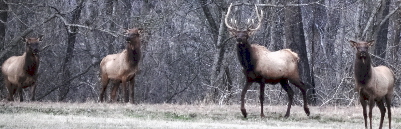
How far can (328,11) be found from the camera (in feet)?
121

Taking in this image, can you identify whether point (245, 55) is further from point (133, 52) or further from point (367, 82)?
point (133, 52)

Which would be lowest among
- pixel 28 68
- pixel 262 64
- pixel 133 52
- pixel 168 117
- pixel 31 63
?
pixel 168 117

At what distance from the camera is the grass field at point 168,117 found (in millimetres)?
17281

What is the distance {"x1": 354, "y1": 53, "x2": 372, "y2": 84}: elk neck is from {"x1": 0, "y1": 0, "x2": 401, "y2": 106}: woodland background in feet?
30.3

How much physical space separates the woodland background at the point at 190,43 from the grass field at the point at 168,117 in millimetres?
5725

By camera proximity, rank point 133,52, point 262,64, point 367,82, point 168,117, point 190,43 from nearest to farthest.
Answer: point 367,82, point 168,117, point 262,64, point 133,52, point 190,43

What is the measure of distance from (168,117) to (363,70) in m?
4.22

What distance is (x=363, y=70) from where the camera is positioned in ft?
58.4

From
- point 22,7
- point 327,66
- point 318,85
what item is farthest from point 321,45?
point 22,7

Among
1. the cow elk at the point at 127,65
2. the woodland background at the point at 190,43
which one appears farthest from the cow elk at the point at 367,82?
the woodland background at the point at 190,43

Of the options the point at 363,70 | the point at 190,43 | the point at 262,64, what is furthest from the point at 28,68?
the point at 363,70

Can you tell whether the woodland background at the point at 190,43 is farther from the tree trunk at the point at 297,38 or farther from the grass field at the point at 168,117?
the grass field at the point at 168,117

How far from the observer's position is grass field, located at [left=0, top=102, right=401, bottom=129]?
56.7 ft

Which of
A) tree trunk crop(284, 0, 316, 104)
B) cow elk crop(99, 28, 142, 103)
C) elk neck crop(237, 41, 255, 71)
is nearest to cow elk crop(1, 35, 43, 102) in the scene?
cow elk crop(99, 28, 142, 103)
